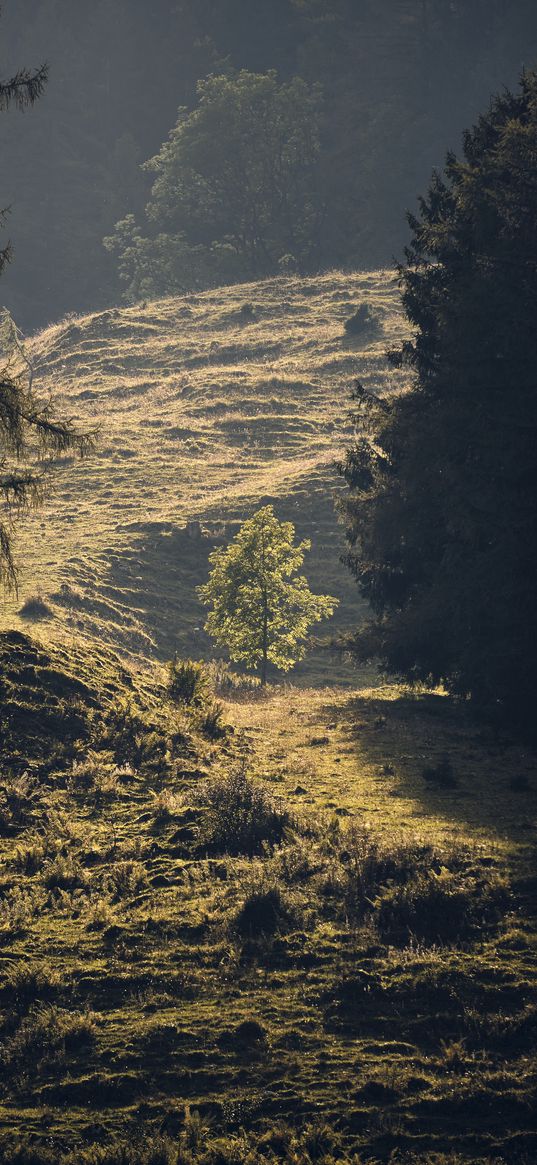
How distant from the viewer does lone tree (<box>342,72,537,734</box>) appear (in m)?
23.5

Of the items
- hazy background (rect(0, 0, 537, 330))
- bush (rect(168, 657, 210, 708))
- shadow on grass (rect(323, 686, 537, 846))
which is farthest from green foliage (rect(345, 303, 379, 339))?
bush (rect(168, 657, 210, 708))

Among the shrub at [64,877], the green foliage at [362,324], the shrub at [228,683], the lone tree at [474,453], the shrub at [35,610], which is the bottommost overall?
the shrub at [228,683]

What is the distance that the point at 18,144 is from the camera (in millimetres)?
153500

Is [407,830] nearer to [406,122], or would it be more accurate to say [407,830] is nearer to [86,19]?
[406,122]

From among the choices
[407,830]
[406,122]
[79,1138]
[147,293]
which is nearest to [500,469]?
[407,830]

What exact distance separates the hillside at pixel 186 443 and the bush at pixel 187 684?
160 inches

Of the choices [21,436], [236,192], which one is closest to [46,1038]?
[21,436]

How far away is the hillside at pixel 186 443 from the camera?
143 ft

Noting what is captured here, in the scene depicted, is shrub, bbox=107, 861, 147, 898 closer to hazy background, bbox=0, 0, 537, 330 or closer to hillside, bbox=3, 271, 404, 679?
hillside, bbox=3, 271, 404, 679

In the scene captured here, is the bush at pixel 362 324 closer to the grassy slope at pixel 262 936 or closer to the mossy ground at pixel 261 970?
the grassy slope at pixel 262 936

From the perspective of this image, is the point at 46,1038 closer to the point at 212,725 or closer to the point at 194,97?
the point at 212,725

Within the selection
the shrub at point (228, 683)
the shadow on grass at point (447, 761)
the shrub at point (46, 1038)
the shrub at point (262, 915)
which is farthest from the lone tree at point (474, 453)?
the shrub at point (46, 1038)

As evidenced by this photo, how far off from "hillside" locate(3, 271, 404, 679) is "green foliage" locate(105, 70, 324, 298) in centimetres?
2090

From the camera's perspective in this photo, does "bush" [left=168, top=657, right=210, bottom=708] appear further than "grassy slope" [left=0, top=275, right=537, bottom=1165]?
Yes
